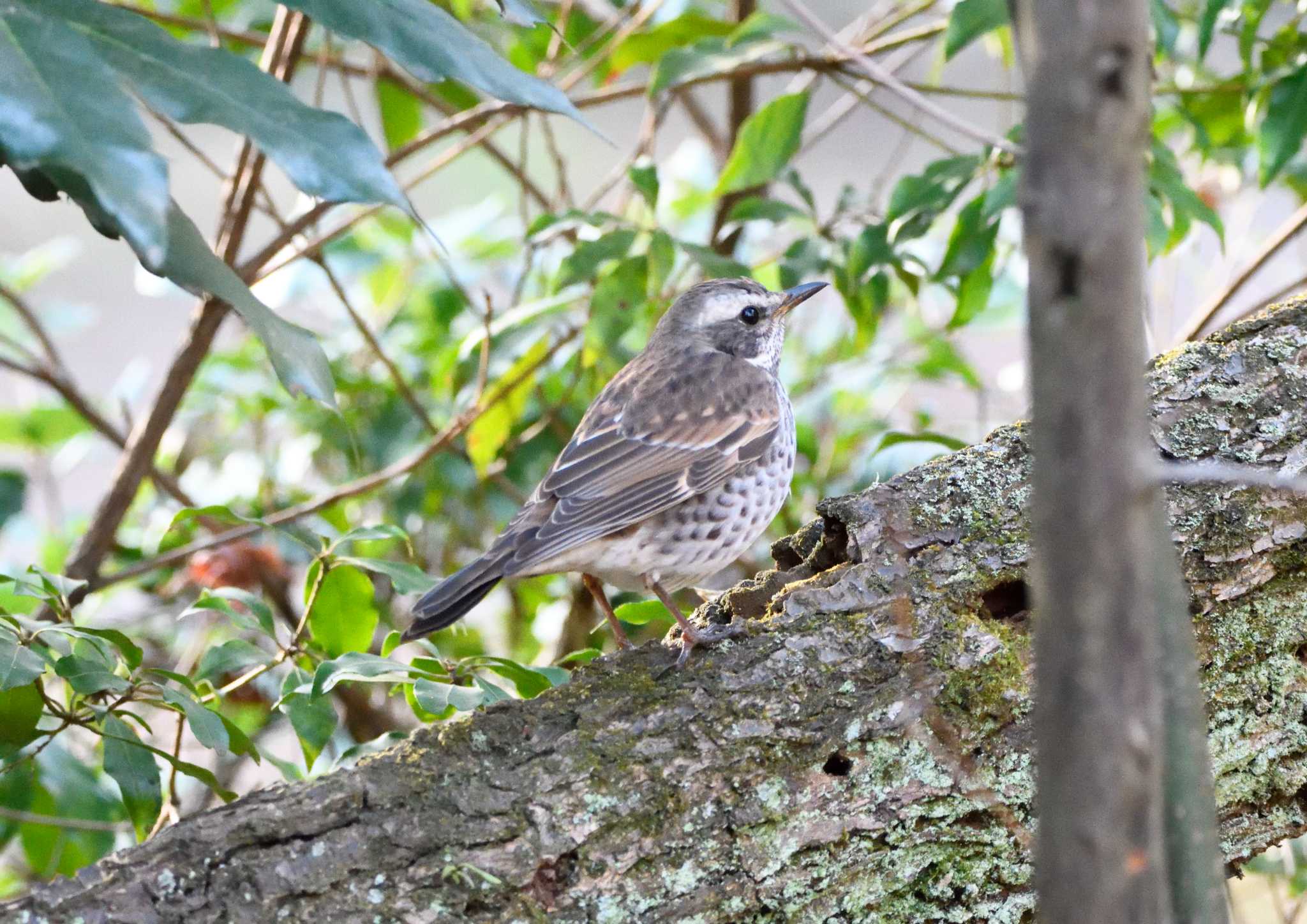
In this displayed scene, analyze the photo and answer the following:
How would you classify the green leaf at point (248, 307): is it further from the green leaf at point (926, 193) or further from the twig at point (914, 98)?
the green leaf at point (926, 193)

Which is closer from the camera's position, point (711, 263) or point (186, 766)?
point (186, 766)

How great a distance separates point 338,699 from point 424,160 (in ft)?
16.3

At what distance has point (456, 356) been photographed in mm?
4211

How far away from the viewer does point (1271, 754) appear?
2.44 meters

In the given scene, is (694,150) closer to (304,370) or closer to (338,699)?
(338,699)

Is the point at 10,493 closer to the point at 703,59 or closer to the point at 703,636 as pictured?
the point at 703,59

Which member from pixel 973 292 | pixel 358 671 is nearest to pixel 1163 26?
pixel 973 292

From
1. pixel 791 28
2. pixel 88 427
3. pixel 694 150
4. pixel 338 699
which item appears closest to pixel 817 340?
pixel 694 150

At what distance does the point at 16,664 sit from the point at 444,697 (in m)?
0.71

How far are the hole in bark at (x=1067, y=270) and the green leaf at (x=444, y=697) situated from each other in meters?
1.60

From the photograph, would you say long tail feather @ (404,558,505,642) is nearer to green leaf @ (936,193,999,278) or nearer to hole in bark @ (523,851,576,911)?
hole in bark @ (523,851,576,911)

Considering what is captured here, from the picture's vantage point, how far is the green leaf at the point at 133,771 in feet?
8.08

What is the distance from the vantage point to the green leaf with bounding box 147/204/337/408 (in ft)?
5.96

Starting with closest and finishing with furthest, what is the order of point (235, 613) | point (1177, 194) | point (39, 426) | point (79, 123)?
point (79, 123), point (235, 613), point (1177, 194), point (39, 426)
